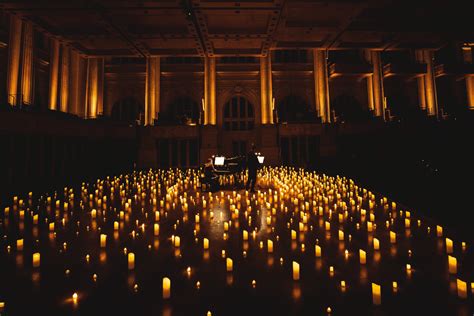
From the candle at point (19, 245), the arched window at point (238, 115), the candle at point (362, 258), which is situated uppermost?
the arched window at point (238, 115)

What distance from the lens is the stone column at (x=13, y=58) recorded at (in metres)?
14.8

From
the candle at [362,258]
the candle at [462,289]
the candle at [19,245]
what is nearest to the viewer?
the candle at [462,289]

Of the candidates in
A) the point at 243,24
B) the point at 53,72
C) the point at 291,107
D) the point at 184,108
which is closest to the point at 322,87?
the point at 291,107

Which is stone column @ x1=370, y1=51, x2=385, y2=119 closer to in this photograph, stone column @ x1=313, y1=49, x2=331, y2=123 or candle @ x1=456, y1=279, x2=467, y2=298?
stone column @ x1=313, y1=49, x2=331, y2=123

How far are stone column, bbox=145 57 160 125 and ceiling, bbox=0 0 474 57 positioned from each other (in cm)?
1186

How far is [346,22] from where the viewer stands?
21.5 ft

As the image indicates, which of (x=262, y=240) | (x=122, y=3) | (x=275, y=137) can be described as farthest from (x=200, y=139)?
(x=262, y=240)

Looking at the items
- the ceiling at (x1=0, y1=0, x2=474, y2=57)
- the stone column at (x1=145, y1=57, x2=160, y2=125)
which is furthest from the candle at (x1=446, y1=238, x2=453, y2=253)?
the stone column at (x1=145, y1=57, x2=160, y2=125)

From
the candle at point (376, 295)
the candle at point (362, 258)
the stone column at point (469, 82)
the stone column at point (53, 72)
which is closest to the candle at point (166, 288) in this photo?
the candle at point (376, 295)

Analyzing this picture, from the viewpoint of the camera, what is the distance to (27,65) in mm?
15398

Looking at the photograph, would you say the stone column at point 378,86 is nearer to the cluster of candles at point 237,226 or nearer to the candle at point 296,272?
the cluster of candles at point 237,226

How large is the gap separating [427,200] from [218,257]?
198 inches

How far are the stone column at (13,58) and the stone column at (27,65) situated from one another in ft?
0.86

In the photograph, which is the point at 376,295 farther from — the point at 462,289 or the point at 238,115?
the point at 238,115
